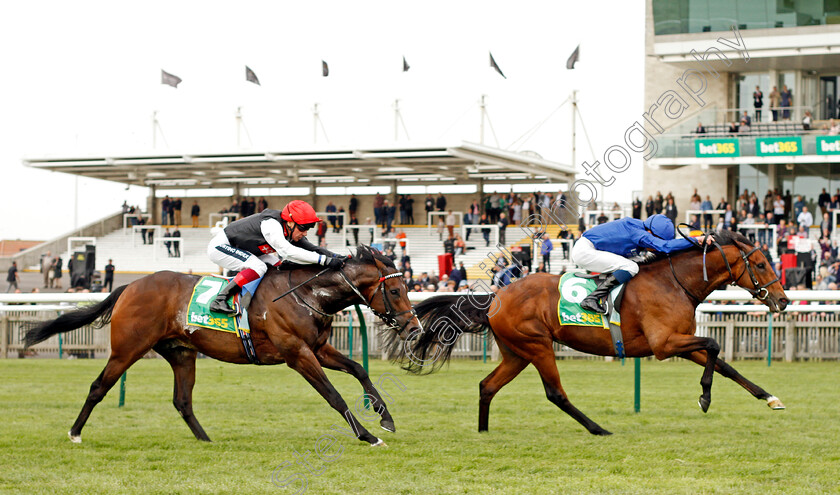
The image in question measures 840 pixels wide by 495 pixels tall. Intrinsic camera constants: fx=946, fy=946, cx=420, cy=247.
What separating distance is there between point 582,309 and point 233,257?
2.53 m

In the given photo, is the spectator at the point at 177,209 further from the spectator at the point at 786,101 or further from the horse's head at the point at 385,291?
the horse's head at the point at 385,291

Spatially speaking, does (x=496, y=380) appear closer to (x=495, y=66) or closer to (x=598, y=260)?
(x=598, y=260)

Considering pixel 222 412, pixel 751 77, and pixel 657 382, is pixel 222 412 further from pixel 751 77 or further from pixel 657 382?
pixel 751 77

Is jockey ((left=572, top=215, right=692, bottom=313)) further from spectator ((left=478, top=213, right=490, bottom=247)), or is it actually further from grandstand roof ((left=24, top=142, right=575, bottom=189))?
grandstand roof ((left=24, top=142, right=575, bottom=189))

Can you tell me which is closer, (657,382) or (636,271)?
(636,271)

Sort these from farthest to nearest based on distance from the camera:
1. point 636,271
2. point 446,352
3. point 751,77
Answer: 1. point 751,77
2. point 446,352
3. point 636,271

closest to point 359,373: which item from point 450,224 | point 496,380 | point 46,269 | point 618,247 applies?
point 496,380

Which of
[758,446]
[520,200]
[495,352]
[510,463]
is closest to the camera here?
[510,463]

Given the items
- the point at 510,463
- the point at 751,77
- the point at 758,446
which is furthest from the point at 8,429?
the point at 751,77

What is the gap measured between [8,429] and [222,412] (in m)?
1.82

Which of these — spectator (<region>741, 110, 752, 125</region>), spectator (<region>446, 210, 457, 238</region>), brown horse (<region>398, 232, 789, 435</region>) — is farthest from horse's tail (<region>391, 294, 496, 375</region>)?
spectator (<region>741, 110, 752, 125</region>)

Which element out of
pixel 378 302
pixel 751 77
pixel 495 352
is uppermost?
pixel 751 77

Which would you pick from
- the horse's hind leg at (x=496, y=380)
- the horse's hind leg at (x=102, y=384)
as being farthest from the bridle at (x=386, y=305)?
the horse's hind leg at (x=102, y=384)

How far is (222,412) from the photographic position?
27.2 ft
